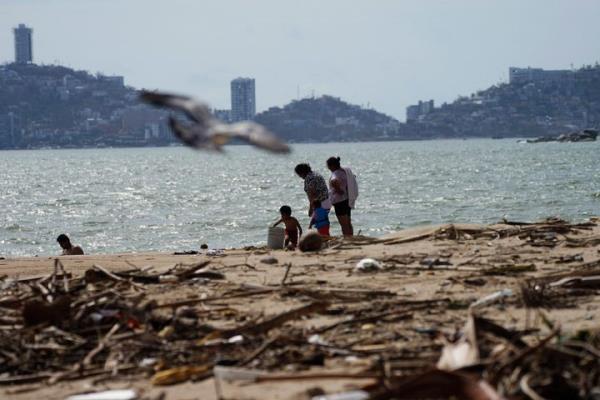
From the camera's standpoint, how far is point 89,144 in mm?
185375

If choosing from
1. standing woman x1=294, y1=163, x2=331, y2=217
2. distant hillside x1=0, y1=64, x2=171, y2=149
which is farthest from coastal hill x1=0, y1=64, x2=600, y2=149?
standing woman x1=294, y1=163, x2=331, y2=217

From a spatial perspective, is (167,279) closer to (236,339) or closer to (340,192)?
(236,339)

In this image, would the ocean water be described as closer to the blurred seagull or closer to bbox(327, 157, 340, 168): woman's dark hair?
bbox(327, 157, 340, 168): woman's dark hair

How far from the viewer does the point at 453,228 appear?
13.0m

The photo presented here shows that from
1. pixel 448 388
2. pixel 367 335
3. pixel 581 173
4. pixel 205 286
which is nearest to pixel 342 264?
pixel 205 286

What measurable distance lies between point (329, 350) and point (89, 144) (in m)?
182

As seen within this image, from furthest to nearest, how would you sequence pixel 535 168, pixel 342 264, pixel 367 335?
pixel 535 168, pixel 342 264, pixel 367 335

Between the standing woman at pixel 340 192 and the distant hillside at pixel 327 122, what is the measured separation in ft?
432

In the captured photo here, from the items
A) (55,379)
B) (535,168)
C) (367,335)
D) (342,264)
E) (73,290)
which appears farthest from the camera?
(535,168)

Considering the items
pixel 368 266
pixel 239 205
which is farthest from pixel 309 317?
pixel 239 205

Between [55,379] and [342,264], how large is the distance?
4457mm

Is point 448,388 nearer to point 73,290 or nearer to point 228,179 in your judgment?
point 73,290

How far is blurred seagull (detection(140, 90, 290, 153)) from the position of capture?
450 centimetres

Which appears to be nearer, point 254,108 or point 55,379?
point 55,379
